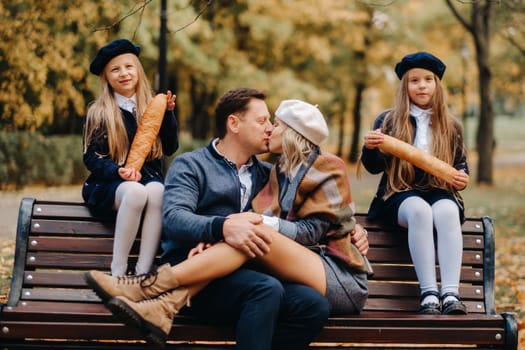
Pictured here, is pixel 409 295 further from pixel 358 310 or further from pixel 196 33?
pixel 196 33

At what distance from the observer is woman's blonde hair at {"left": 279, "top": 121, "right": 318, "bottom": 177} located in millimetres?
4013

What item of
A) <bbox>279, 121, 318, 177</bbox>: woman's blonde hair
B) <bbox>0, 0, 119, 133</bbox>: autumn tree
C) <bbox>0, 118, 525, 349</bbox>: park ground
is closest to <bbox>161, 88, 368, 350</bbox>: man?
<bbox>279, 121, 318, 177</bbox>: woman's blonde hair

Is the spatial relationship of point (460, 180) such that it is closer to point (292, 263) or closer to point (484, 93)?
point (292, 263)

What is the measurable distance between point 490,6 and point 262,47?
21.8 ft

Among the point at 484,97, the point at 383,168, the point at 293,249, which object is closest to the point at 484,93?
the point at 484,97

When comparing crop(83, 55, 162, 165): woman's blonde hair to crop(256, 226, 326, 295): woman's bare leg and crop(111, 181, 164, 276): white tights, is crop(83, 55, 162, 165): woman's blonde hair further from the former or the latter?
crop(256, 226, 326, 295): woman's bare leg

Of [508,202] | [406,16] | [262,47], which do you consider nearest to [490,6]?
[508,202]

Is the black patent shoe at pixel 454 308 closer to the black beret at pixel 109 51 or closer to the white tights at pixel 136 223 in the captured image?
the white tights at pixel 136 223

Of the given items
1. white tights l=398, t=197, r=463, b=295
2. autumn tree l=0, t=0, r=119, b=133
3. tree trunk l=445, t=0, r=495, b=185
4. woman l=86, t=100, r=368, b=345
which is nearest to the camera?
woman l=86, t=100, r=368, b=345

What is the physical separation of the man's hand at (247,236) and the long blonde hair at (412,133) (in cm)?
117

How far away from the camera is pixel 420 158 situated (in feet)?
14.6

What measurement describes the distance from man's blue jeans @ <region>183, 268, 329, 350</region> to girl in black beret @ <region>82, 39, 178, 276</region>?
0.64 m

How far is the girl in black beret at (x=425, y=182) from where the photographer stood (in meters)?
4.29

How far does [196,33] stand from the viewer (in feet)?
62.8
